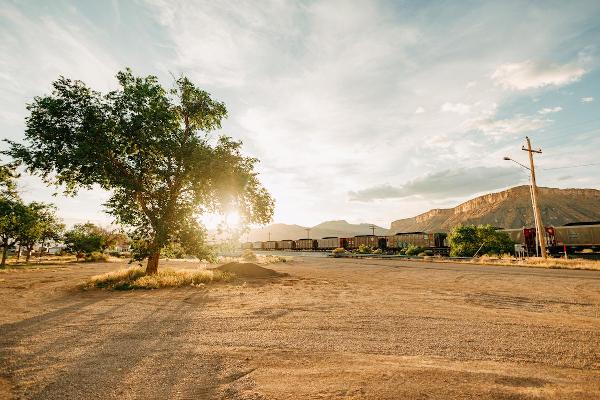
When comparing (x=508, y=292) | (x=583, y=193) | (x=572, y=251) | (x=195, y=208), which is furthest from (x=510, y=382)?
(x=583, y=193)

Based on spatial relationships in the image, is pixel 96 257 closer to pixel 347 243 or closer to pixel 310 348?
pixel 347 243

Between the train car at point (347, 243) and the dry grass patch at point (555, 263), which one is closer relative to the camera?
the dry grass patch at point (555, 263)

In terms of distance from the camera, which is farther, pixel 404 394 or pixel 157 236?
pixel 157 236

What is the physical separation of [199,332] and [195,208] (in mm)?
12204

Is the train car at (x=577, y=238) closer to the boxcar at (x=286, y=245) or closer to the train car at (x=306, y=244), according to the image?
the train car at (x=306, y=244)

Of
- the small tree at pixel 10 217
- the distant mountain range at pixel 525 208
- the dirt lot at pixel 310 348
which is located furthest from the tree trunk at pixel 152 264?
the distant mountain range at pixel 525 208

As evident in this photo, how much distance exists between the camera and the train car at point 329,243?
7962 cm

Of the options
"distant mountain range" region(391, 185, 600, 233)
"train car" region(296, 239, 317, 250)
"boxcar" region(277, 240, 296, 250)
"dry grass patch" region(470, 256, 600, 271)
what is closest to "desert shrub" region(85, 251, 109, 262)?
"train car" region(296, 239, 317, 250)

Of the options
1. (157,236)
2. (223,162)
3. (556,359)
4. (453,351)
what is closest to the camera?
(556,359)

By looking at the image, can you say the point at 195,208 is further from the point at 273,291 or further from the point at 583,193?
the point at 583,193

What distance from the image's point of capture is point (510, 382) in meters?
4.75

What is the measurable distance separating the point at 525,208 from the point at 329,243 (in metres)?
130

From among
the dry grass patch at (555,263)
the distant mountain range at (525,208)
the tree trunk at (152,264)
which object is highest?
the distant mountain range at (525,208)

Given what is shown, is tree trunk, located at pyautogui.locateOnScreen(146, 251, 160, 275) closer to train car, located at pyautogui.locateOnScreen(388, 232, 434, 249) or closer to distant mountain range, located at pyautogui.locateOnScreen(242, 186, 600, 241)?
train car, located at pyautogui.locateOnScreen(388, 232, 434, 249)
